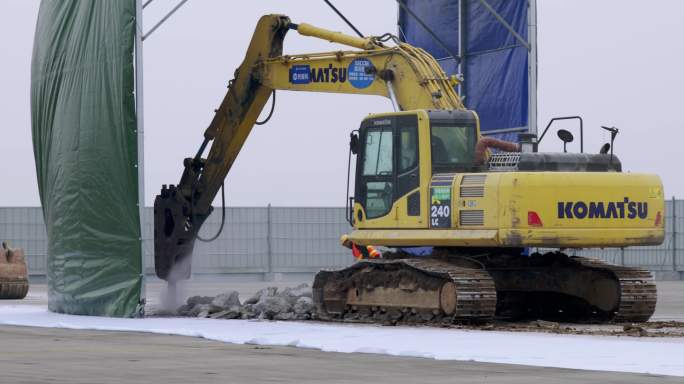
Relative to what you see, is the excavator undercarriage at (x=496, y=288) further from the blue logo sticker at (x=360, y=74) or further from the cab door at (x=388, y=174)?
the blue logo sticker at (x=360, y=74)

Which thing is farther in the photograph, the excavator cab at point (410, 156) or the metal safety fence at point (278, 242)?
the metal safety fence at point (278, 242)

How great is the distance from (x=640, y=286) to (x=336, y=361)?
28.6 feet

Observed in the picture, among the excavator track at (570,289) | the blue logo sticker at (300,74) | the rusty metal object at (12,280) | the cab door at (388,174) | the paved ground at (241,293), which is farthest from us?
the rusty metal object at (12,280)

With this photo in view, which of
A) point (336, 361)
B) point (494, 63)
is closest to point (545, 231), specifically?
point (336, 361)

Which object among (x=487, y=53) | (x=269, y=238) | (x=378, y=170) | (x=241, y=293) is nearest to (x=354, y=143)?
(x=378, y=170)

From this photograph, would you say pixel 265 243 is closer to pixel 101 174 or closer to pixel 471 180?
pixel 101 174

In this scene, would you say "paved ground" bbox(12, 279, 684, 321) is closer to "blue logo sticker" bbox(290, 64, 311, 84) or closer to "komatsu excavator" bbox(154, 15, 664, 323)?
"komatsu excavator" bbox(154, 15, 664, 323)

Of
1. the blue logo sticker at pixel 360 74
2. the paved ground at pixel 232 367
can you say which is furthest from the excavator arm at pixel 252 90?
the paved ground at pixel 232 367

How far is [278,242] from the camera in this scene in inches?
1898

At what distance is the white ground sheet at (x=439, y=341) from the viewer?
1516 centimetres

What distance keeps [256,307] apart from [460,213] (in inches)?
148

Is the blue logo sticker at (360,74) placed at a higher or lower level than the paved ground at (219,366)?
higher

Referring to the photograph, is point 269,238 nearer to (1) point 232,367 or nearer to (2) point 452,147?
(2) point 452,147

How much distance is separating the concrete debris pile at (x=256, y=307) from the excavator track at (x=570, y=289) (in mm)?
3036
